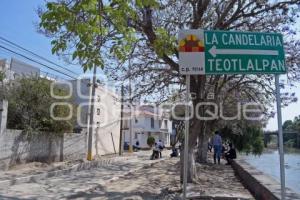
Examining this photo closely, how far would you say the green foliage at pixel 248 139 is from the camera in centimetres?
→ 4694

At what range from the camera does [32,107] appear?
20750 mm

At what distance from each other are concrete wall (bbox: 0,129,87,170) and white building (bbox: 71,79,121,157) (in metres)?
4.29

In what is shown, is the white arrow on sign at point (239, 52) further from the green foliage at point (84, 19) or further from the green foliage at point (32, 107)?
the green foliage at point (32, 107)

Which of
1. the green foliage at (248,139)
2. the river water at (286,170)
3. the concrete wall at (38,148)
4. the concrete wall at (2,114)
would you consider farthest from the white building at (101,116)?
the green foliage at (248,139)

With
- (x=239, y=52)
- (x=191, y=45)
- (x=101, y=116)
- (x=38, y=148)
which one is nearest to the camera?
(x=239, y=52)

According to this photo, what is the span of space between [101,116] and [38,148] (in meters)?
15.1

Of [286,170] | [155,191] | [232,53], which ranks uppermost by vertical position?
[232,53]

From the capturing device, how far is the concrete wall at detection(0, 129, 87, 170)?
17438mm

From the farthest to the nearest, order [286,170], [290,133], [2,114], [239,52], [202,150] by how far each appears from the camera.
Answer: [290,133] → [286,170] → [202,150] → [2,114] → [239,52]

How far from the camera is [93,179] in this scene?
52.3ft

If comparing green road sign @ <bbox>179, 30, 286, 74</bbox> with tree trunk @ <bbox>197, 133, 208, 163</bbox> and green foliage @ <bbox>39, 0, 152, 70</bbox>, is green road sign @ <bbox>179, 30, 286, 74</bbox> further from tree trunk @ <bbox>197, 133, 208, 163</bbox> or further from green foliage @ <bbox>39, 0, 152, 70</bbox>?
tree trunk @ <bbox>197, 133, 208, 163</bbox>

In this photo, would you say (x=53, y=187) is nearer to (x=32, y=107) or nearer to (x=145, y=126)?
(x=32, y=107)

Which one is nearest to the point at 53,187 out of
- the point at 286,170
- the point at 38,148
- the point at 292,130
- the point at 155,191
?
the point at 155,191

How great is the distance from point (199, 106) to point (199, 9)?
3.29 m
